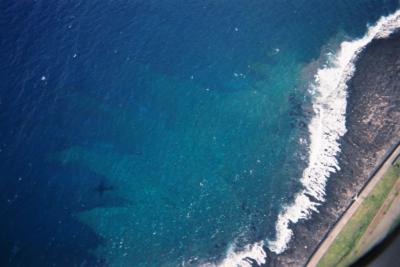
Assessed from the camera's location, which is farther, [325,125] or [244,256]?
[325,125]

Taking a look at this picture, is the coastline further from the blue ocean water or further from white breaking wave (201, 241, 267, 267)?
the blue ocean water

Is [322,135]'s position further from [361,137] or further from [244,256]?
[244,256]

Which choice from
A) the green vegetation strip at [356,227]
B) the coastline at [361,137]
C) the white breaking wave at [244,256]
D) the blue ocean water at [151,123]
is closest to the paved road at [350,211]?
the green vegetation strip at [356,227]

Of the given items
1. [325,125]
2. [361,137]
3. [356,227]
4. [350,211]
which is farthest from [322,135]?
[356,227]

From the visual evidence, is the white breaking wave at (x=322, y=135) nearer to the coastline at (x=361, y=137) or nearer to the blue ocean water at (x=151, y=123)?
the coastline at (x=361, y=137)

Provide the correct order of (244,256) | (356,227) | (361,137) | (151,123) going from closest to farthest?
(356,227), (244,256), (361,137), (151,123)

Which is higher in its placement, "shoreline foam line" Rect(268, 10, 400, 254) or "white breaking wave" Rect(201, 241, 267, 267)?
"shoreline foam line" Rect(268, 10, 400, 254)

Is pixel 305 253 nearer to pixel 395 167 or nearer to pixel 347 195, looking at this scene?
pixel 347 195

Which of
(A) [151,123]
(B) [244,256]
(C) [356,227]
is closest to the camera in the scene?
(C) [356,227]

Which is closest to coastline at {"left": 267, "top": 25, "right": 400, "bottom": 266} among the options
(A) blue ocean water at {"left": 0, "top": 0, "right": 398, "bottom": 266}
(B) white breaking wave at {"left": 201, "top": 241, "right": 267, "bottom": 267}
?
(B) white breaking wave at {"left": 201, "top": 241, "right": 267, "bottom": 267}
